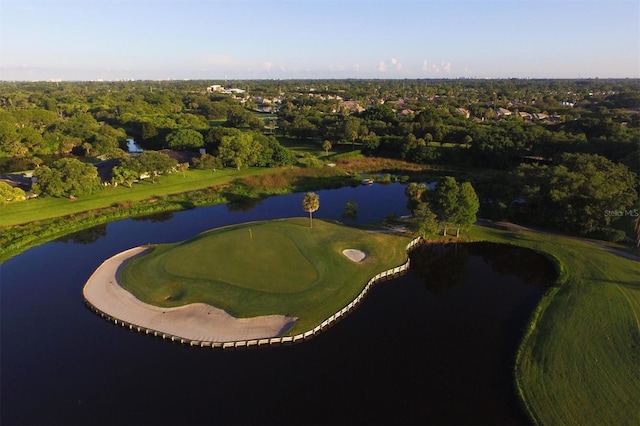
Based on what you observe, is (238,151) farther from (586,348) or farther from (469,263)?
(586,348)

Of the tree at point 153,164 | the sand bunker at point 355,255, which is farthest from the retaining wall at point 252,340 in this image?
the tree at point 153,164

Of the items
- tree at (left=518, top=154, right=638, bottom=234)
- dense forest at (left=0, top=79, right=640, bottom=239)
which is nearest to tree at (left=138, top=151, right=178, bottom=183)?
dense forest at (left=0, top=79, right=640, bottom=239)

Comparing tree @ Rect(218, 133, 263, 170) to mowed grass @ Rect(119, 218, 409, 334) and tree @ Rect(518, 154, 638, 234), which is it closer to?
mowed grass @ Rect(119, 218, 409, 334)

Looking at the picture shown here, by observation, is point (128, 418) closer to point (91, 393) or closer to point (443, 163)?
point (91, 393)

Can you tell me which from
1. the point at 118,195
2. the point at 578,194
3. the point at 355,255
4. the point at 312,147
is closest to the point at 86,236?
the point at 118,195

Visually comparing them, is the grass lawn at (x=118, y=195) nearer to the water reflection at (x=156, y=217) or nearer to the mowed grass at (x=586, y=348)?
the water reflection at (x=156, y=217)

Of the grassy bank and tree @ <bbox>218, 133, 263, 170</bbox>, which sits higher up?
tree @ <bbox>218, 133, 263, 170</bbox>
